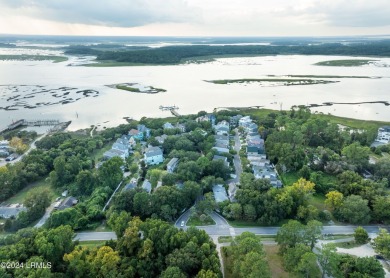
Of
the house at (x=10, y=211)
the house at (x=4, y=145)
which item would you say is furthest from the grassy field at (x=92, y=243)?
the house at (x=4, y=145)

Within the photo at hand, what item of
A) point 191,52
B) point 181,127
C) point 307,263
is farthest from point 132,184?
point 191,52

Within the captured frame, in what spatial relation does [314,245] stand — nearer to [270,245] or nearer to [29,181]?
[270,245]

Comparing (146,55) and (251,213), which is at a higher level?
(146,55)

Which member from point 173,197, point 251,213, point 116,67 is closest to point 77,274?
point 173,197

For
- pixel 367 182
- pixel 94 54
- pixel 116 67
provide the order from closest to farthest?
1. pixel 367 182
2. pixel 116 67
3. pixel 94 54

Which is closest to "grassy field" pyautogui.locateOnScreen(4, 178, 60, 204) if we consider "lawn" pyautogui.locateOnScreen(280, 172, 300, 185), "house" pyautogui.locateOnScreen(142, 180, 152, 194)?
"house" pyautogui.locateOnScreen(142, 180, 152, 194)

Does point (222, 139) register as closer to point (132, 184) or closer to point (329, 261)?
point (132, 184)

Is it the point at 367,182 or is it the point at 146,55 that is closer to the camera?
the point at 367,182
